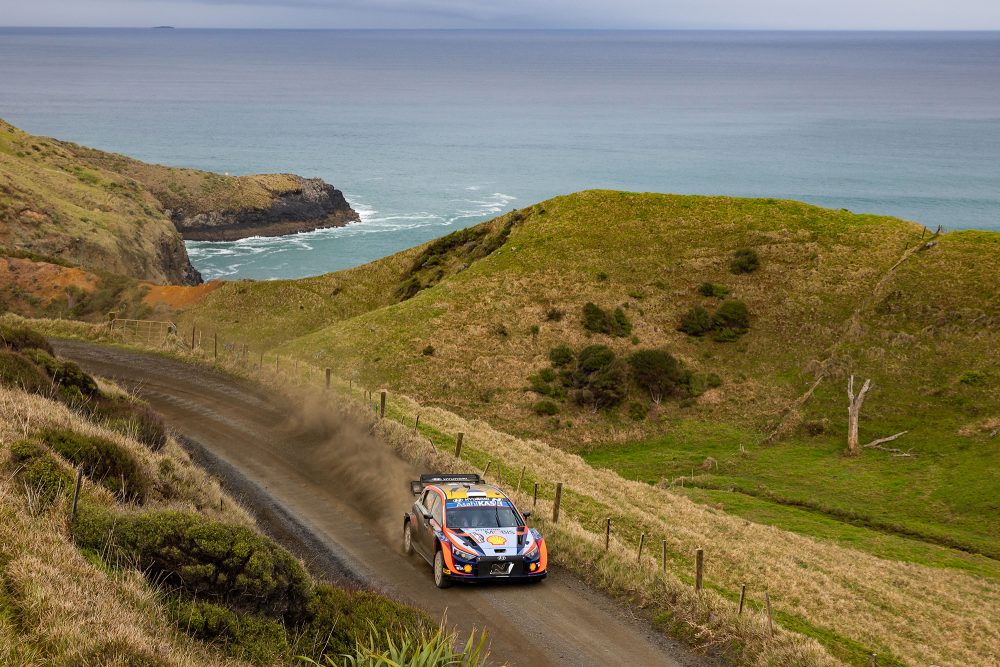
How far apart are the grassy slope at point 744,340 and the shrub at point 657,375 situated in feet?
4.52

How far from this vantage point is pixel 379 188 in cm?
18962

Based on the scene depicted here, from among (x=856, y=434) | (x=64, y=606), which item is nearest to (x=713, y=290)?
(x=856, y=434)

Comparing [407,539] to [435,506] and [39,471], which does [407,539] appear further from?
[39,471]

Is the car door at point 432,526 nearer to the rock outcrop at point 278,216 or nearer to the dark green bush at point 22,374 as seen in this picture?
the dark green bush at point 22,374

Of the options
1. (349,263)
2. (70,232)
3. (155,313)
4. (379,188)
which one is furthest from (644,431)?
(379,188)

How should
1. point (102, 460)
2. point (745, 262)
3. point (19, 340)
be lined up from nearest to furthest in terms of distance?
point (102, 460) < point (19, 340) < point (745, 262)

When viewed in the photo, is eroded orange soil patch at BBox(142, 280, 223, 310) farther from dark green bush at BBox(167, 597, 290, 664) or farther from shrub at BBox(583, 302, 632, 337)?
dark green bush at BBox(167, 597, 290, 664)

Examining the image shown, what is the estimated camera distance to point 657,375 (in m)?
53.7

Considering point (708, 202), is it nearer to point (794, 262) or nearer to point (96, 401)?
point (794, 262)

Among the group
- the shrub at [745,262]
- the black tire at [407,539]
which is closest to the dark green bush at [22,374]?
the black tire at [407,539]

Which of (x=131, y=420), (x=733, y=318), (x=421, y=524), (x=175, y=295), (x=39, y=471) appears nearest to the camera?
(x=39, y=471)

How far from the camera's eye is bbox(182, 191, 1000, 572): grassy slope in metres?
42.8

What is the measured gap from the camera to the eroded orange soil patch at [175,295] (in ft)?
217

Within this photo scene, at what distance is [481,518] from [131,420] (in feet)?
38.0
